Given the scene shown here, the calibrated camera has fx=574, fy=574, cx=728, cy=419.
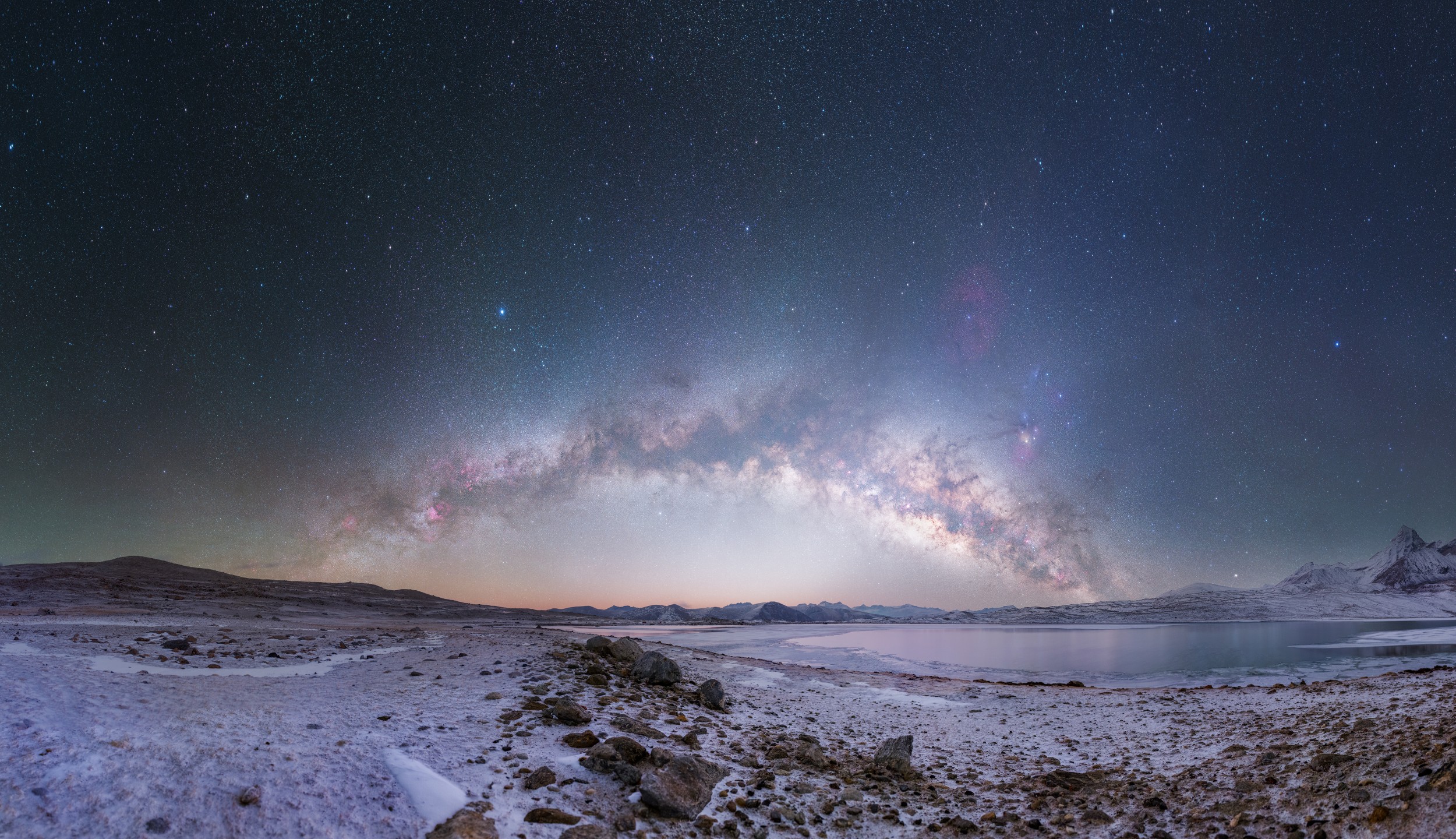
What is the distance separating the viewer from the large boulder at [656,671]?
14.5 meters

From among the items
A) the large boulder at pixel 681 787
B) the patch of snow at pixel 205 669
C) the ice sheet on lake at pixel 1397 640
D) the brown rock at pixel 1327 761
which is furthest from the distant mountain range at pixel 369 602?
the ice sheet on lake at pixel 1397 640

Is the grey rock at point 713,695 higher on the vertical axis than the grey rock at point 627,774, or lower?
lower

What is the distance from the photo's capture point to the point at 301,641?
19.3 m

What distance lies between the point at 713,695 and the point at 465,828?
333 inches

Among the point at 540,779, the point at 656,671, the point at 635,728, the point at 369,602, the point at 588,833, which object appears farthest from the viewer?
the point at 369,602

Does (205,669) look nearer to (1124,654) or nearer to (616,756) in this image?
(616,756)

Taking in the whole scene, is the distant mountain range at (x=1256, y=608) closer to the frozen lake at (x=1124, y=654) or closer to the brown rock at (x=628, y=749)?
the frozen lake at (x=1124, y=654)

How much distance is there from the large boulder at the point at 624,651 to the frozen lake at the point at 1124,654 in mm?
16910

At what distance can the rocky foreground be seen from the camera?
605 centimetres

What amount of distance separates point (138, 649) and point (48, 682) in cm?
696

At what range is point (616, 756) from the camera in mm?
8359

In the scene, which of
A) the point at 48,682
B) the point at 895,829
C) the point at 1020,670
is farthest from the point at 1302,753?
the point at 1020,670

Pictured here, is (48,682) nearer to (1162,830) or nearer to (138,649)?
(138,649)

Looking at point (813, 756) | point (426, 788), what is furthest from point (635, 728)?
point (426, 788)
